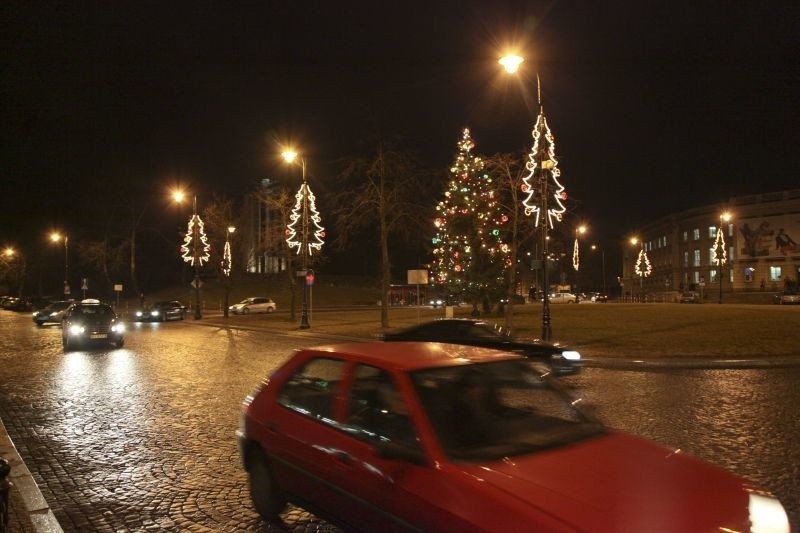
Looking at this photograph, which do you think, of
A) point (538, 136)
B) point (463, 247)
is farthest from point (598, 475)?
point (463, 247)

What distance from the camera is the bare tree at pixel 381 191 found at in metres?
33.2

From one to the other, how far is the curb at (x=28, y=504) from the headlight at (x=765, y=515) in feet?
17.1

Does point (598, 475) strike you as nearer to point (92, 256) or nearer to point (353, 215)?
point (353, 215)

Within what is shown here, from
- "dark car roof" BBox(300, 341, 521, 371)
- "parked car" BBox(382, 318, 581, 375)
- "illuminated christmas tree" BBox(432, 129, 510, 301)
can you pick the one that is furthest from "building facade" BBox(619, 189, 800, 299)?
"dark car roof" BBox(300, 341, 521, 371)

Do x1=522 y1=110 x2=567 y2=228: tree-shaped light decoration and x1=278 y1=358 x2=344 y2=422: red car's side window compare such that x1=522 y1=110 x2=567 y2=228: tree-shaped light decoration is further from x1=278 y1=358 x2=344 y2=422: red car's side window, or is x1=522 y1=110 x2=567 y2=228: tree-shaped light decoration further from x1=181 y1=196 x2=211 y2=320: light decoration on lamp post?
x1=181 y1=196 x2=211 y2=320: light decoration on lamp post

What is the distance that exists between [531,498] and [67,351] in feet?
73.1

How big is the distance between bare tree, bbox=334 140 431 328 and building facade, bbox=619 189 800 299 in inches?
1992

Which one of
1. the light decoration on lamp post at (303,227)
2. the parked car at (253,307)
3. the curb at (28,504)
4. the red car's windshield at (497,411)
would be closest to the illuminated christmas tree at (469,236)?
the light decoration on lamp post at (303,227)

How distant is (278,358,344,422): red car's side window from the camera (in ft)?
16.2

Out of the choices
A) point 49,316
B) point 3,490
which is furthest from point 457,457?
point 49,316

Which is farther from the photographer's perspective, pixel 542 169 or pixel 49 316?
pixel 49 316

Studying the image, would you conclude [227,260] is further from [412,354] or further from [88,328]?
[412,354]

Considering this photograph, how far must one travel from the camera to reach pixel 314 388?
5.27 metres

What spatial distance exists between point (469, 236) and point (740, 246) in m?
62.0
